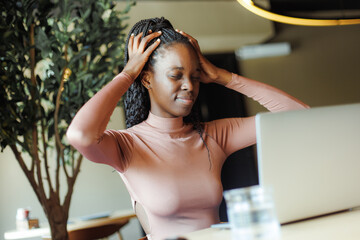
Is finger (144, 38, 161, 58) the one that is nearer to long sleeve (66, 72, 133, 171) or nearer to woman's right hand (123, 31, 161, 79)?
woman's right hand (123, 31, 161, 79)

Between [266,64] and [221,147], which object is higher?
[266,64]

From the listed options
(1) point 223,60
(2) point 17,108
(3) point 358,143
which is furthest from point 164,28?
(1) point 223,60

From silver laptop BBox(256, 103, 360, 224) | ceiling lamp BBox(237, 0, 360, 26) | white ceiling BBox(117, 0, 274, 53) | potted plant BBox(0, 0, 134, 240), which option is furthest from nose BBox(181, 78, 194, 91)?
white ceiling BBox(117, 0, 274, 53)

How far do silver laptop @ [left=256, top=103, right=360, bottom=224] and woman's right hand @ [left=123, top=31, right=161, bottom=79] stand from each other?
623 millimetres

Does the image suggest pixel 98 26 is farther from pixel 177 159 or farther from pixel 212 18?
pixel 212 18

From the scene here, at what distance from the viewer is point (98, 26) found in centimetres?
257

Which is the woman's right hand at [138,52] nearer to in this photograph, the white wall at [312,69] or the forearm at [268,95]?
the forearm at [268,95]

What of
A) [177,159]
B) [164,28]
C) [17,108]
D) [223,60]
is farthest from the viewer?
[223,60]

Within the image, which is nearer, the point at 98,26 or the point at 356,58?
the point at 98,26

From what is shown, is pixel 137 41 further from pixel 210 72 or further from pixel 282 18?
pixel 282 18

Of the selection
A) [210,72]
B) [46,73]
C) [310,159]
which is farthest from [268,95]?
[46,73]

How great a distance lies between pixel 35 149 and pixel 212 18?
139 inches

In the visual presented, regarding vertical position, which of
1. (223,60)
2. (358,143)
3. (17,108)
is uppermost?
(223,60)

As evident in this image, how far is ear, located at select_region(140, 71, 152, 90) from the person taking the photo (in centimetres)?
166
